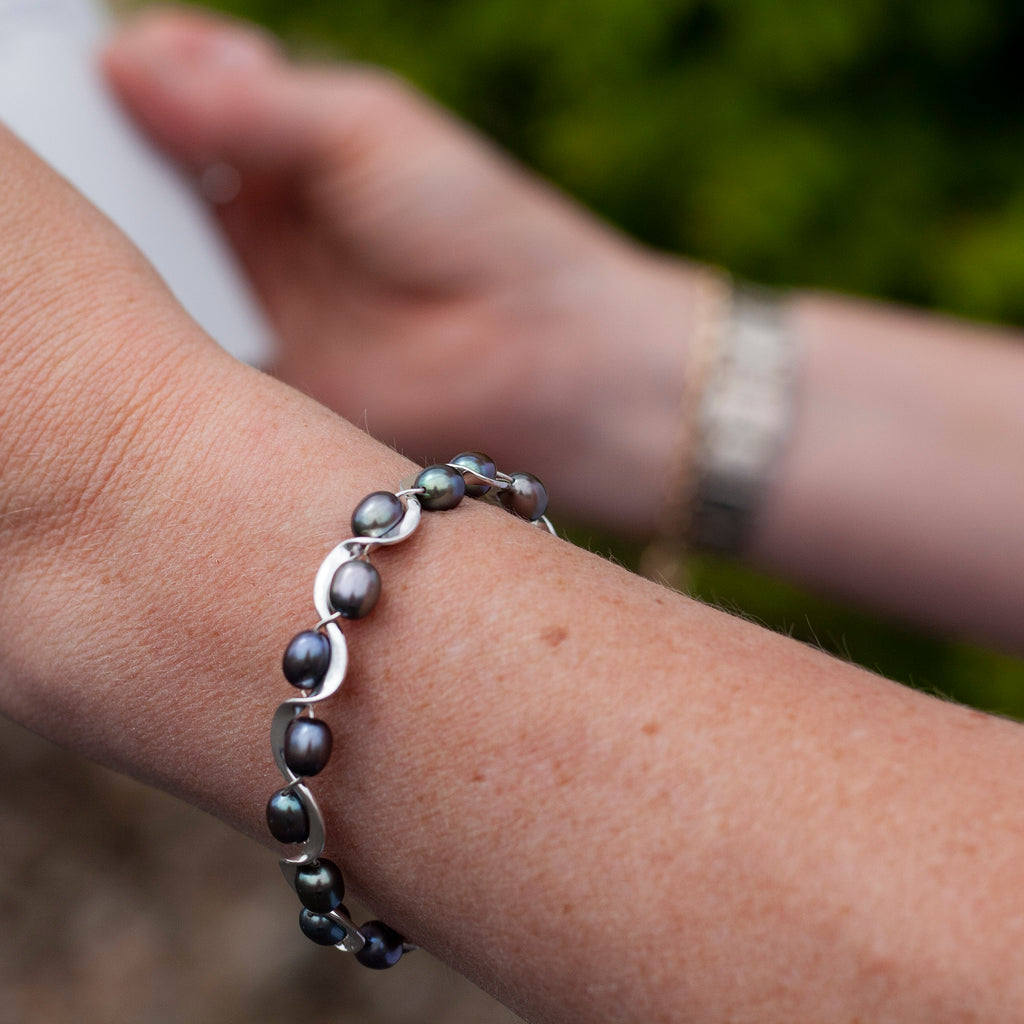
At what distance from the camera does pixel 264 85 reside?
1867 millimetres

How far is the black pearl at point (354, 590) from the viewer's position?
833 millimetres

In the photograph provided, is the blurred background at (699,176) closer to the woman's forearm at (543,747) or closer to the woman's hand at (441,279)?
the woman's hand at (441,279)

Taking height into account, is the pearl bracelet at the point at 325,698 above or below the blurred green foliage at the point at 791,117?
below

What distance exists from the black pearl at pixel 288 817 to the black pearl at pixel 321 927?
0.09 metres

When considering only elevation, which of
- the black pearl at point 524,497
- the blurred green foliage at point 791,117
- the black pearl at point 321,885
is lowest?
the black pearl at point 321,885

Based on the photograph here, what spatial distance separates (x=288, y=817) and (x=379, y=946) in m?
0.18

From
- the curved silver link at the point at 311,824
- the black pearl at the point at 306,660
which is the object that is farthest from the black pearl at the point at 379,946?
the black pearl at the point at 306,660

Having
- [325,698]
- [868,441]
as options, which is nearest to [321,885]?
[325,698]

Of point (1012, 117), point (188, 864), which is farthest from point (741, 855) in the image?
point (188, 864)

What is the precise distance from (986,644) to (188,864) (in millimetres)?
2123

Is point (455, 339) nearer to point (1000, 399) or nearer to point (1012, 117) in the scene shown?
point (1000, 399)

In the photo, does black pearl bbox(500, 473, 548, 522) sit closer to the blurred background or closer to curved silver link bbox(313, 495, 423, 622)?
curved silver link bbox(313, 495, 423, 622)

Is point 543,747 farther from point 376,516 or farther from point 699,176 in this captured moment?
point 699,176

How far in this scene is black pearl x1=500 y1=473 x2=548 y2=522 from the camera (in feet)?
3.28
